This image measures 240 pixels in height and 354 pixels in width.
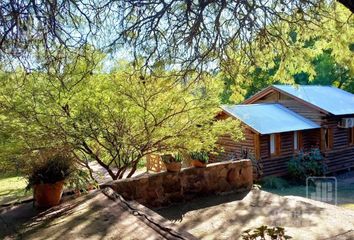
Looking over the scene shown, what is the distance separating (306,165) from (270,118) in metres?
2.03

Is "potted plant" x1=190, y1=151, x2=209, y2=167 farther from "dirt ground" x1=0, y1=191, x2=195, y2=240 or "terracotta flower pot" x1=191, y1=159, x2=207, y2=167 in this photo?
"dirt ground" x1=0, y1=191, x2=195, y2=240

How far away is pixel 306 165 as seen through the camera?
12.2 m

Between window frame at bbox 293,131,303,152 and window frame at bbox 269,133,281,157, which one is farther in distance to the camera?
window frame at bbox 293,131,303,152

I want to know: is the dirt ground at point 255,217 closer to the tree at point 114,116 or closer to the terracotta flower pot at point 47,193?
the tree at point 114,116

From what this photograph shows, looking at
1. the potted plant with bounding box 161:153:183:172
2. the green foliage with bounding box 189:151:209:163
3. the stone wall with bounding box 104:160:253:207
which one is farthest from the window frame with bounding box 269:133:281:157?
the potted plant with bounding box 161:153:183:172

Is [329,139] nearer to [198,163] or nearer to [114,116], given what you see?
[198,163]

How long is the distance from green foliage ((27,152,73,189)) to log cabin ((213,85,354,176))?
7.68 meters

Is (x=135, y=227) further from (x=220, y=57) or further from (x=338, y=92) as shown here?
(x=338, y=92)

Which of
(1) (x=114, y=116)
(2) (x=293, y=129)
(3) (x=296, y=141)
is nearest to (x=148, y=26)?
(1) (x=114, y=116)

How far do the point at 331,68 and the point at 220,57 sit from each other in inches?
653

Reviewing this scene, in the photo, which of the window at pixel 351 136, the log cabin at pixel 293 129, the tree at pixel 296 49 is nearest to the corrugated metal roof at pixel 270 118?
the log cabin at pixel 293 129

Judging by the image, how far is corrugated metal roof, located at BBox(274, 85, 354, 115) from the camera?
1306cm

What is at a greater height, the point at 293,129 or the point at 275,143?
the point at 293,129

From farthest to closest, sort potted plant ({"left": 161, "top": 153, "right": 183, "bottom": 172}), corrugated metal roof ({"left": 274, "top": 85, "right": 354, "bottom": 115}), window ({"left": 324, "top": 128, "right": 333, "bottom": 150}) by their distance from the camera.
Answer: window ({"left": 324, "top": 128, "right": 333, "bottom": 150}), corrugated metal roof ({"left": 274, "top": 85, "right": 354, "bottom": 115}), potted plant ({"left": 161, "top": 153, "right": 183, "bottom": 172})
